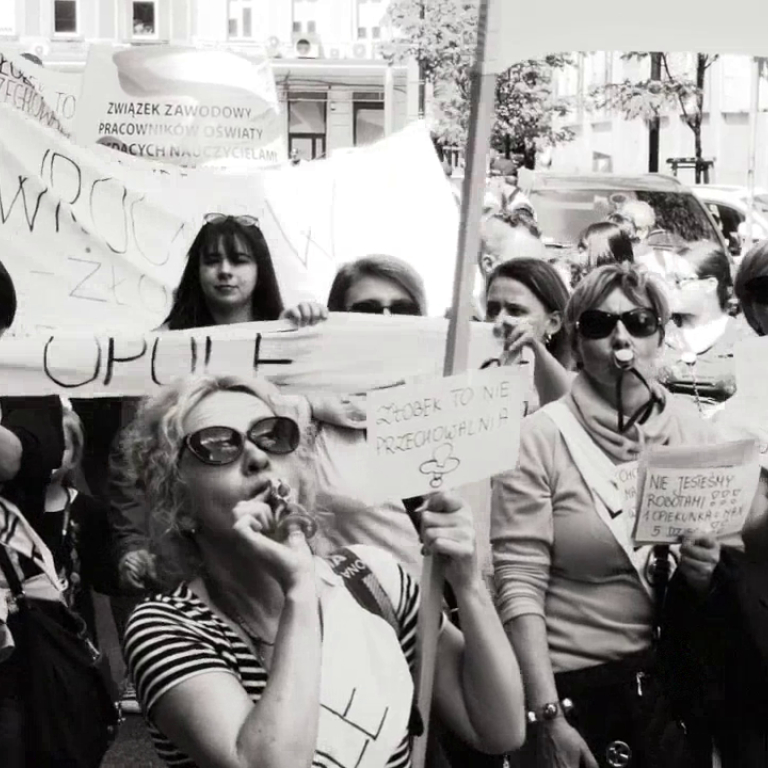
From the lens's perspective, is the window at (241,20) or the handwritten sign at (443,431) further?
the window at (241,20)

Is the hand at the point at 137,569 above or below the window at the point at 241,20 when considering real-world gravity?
below

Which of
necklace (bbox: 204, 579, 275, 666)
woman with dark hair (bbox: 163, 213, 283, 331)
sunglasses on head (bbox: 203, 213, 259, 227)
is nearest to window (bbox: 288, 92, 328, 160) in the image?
sunglasses on head (bbox: 203, 213, 259, 227)

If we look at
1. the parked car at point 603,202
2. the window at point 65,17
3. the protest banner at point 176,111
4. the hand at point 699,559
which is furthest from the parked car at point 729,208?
the window at point 65,17

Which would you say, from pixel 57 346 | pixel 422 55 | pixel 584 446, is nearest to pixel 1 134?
pixel 57 346

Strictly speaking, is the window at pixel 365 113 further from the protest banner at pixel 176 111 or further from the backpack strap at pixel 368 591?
Answer: the backpack strap at pixel 368 591

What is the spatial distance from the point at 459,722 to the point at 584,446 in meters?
0.93

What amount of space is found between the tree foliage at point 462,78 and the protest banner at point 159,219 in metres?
17.8

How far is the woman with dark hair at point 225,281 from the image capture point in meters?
4.36

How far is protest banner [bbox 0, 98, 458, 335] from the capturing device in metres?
4.66

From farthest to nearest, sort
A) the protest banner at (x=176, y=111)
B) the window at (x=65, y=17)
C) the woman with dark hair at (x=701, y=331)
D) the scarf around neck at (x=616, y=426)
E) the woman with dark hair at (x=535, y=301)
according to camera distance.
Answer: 1. the window at (x=65, y=17)
2. the protest banner at (x=176, y=111)
3. the woman with dark hair at (x=701, y=331)
4. the woman with dark hair at (x=535, y=301)
5. the scarf around neck at (x=616, y=426)

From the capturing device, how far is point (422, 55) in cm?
2434

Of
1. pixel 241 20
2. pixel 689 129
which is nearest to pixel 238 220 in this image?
pixel 689 129

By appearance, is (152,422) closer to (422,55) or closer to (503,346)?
(503,346)

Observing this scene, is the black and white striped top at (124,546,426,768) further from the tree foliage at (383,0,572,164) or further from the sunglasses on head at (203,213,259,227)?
the tree foliage at (383,0,572,164)
